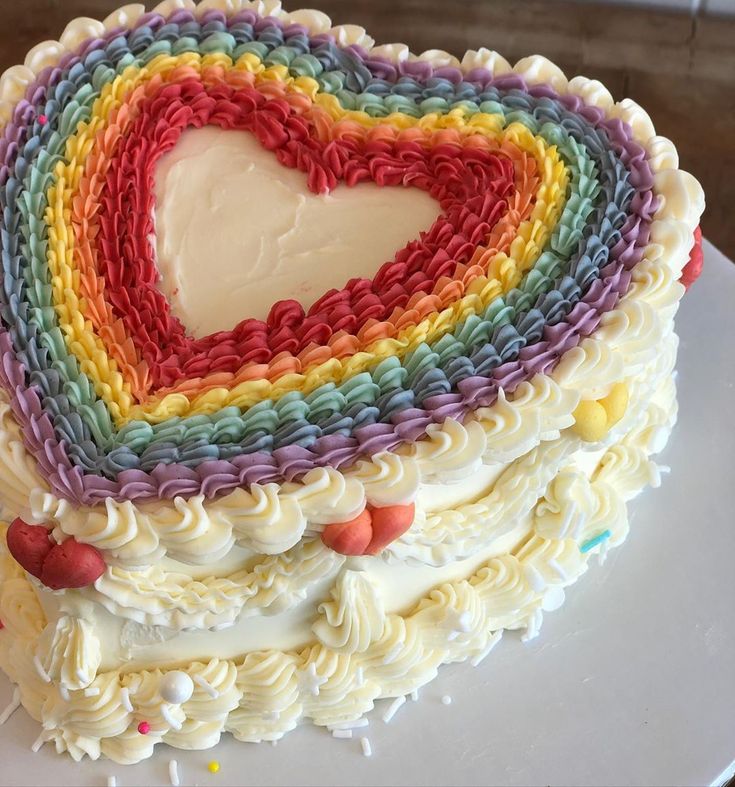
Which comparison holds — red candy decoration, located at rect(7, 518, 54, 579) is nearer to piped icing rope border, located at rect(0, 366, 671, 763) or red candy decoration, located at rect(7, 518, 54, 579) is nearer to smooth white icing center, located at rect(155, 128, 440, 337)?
piped icing rope border, located at rect(0, 366, 671, 763)

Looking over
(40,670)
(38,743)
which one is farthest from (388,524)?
(38,743)

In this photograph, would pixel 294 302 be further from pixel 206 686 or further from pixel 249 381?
pixel 206 686

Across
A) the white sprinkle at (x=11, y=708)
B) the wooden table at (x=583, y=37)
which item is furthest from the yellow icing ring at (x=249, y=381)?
the wooden table at (x=583, y=37)

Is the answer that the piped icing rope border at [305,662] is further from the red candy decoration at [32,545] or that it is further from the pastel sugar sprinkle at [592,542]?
the red candy decoration at [32,545]

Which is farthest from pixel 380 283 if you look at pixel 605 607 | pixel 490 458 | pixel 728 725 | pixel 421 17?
pixel 421 17

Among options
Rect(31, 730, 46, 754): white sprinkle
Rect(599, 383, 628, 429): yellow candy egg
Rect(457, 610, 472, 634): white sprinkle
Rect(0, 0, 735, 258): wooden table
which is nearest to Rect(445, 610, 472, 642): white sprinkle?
Rect(457, 610, 472, 634): white sprinkle

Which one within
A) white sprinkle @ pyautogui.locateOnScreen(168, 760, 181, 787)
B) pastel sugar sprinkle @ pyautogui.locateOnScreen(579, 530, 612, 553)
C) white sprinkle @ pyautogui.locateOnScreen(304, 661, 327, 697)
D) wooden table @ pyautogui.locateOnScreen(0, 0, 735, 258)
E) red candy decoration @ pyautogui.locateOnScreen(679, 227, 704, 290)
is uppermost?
red candy decoration @ pyautogui.locateOnScreen(679, 227, 704, 290)
